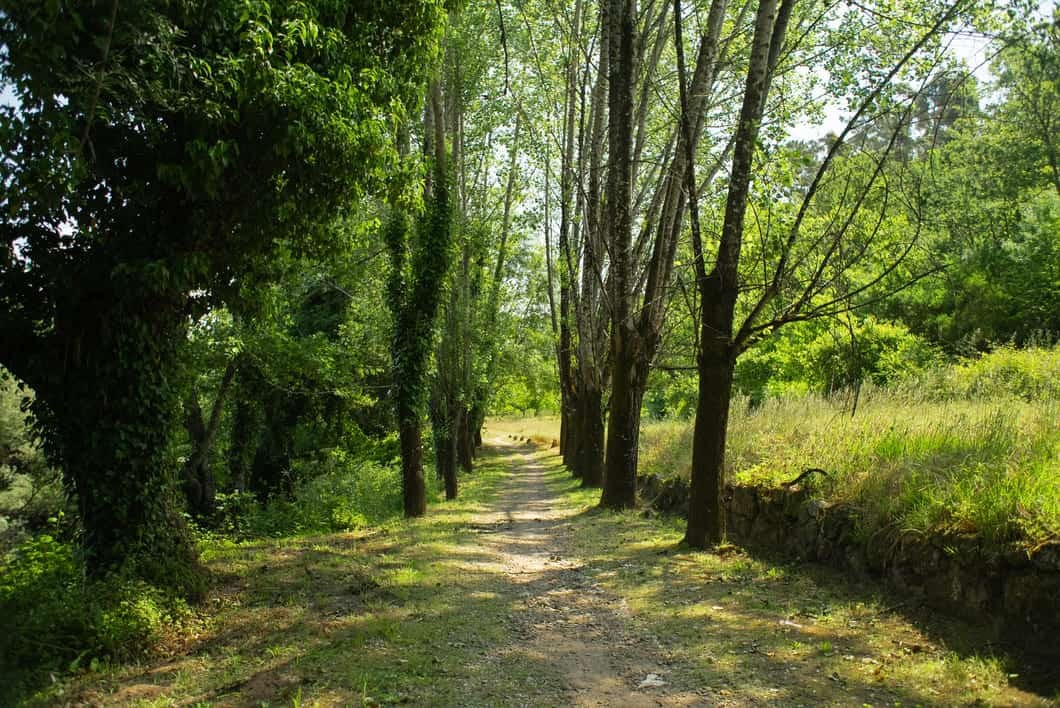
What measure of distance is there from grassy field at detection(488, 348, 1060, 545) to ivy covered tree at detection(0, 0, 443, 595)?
6.01 m

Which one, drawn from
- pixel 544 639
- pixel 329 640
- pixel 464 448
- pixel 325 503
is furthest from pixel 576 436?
pixel 329 640

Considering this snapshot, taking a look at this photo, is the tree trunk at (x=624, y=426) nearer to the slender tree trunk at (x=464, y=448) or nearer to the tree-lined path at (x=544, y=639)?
the tree-lined path at (x=544, y=639)

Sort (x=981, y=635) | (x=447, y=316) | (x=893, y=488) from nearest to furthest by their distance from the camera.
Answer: (x=981, y=635), (x=893, y=488), (x=447, y=316)

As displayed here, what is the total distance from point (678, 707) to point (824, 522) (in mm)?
3693

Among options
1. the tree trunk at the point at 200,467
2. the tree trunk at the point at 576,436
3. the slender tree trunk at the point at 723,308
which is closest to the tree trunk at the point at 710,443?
the slender tree trunk at the point at 723,308

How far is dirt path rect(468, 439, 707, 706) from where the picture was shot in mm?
4984

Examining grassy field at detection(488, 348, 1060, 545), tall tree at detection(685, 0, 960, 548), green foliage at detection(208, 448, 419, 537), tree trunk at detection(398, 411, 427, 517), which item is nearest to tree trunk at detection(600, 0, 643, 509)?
grassy field at detection(488, 348, 1060, 545)

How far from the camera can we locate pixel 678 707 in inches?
182

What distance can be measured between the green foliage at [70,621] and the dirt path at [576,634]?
2959 millimetres

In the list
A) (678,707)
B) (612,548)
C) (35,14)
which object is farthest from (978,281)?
(35,14)

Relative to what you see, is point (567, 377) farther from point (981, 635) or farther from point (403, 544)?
point (981, 635)

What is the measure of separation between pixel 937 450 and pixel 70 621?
7.83m

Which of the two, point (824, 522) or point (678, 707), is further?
A: point (824, 522)

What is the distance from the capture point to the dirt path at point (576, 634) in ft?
16.4
